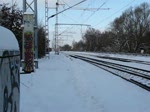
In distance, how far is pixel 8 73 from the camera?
4.48 metres

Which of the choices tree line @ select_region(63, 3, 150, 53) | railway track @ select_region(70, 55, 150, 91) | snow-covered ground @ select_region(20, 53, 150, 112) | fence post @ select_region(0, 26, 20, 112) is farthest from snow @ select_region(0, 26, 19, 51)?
tree line @ select_region(63, 3, 150, 53)

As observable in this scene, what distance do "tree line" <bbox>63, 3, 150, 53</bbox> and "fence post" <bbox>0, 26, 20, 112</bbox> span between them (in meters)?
107

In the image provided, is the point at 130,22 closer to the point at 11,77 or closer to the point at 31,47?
the point at 31,47

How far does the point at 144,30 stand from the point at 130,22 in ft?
30.9

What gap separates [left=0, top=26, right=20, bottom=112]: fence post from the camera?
4.11m

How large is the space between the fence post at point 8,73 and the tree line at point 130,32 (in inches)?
4210

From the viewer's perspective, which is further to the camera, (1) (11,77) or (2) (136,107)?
(2) (136,107)

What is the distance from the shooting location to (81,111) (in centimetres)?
1044

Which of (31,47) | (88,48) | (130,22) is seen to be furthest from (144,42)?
(31,47)

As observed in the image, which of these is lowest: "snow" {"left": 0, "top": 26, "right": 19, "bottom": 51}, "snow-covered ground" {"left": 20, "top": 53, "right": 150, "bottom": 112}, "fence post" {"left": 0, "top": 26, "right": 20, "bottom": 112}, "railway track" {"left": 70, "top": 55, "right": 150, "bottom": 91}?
"railway track" {"left": 70, "top": 55, "right": 150, "bottom": 91}

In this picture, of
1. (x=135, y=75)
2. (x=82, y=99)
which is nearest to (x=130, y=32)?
(x=135, y=75)

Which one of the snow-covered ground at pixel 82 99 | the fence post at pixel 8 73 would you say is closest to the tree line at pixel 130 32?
the snow-covered ground at pixel 82 99

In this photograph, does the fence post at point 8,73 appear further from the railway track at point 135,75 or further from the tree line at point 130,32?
the tree line at point 130,32

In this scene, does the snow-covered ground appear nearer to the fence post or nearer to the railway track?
the railway track
